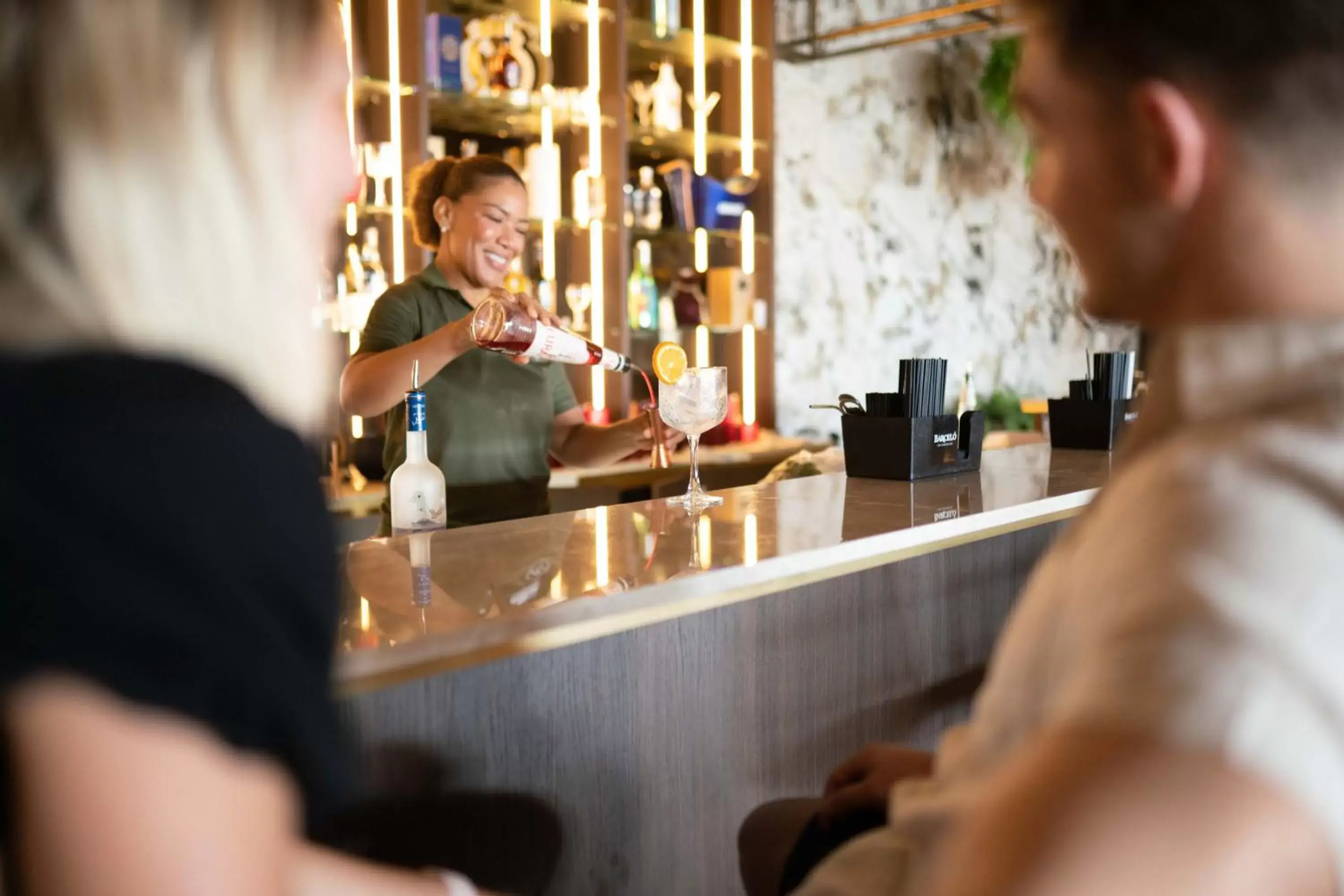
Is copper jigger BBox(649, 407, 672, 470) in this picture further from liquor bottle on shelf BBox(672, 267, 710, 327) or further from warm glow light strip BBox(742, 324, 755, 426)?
warm glow light strip BBox(742, 324, 755, 426)

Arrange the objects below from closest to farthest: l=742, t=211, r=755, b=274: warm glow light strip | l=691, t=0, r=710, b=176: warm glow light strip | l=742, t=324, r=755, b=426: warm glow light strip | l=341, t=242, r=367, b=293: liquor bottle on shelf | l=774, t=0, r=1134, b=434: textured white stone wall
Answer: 1. l=341, t=242, r=367, b=293: liquor bottle on shelf
2. l=691, t=0, r=710, b=176: warm glow light strip
3. l=742, t=211, r=755, b=274: warm glow light strip
4. l=742, t=324, r=755, b=426: warm glow light strip
5. l=774, t=0, r=1134, b=434: textured white stone wall

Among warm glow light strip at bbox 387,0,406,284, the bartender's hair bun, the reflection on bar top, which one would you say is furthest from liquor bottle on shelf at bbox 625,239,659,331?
the reflection on bar top

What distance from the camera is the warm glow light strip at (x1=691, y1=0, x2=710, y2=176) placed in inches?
179

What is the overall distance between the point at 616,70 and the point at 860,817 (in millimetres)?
3766

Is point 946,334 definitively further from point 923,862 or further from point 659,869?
point 923,862

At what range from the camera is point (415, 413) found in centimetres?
163

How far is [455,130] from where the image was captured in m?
4.07

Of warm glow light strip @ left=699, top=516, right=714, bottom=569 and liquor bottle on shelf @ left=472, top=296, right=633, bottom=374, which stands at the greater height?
liquor bottle on shelf @ left=472, top=296, right=633, bottom=374

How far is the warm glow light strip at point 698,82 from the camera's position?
4.55 m

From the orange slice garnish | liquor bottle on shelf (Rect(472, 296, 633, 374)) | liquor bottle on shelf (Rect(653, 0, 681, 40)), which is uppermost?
liquor bottle on shelf (Rect(653, 0, 681, 40))

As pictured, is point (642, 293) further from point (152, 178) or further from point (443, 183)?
point (152, 178)

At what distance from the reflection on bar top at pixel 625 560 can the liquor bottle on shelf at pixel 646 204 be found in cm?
255

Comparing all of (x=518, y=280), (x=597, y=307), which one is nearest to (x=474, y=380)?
(x=518, y=280)

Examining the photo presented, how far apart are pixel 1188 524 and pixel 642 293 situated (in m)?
4.01
